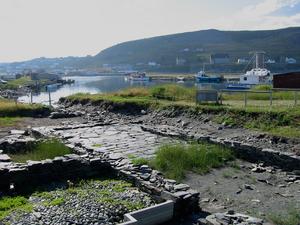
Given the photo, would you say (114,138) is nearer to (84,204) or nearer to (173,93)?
(84,204)

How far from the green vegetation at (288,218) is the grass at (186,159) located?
118 inches

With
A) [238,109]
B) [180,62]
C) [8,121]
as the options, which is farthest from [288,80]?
[180,62]

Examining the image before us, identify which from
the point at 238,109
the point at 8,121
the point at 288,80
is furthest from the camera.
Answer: the point at 288,80

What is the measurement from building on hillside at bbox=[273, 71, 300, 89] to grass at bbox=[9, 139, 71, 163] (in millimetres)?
18946

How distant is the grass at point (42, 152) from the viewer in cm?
1204

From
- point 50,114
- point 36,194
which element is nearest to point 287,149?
point 36,194

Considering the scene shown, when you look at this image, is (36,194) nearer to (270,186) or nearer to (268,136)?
(270,186)

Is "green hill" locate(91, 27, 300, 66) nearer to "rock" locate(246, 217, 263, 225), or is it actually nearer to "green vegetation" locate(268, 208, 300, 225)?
"green vegetation" locate(268, 208, 300, 225)

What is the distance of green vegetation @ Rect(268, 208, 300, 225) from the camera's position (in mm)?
7645

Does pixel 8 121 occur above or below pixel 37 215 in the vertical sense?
below

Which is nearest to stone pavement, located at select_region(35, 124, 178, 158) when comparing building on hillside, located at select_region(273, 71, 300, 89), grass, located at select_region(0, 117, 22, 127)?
grass, located at select_region(0, 117, 22, 127)

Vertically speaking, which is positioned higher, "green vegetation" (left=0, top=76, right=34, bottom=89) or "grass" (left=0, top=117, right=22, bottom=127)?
"grass" (left=0, top=117, right=22, bottom=127)

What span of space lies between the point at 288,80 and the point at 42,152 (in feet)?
65.5

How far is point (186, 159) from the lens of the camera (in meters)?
11.6
